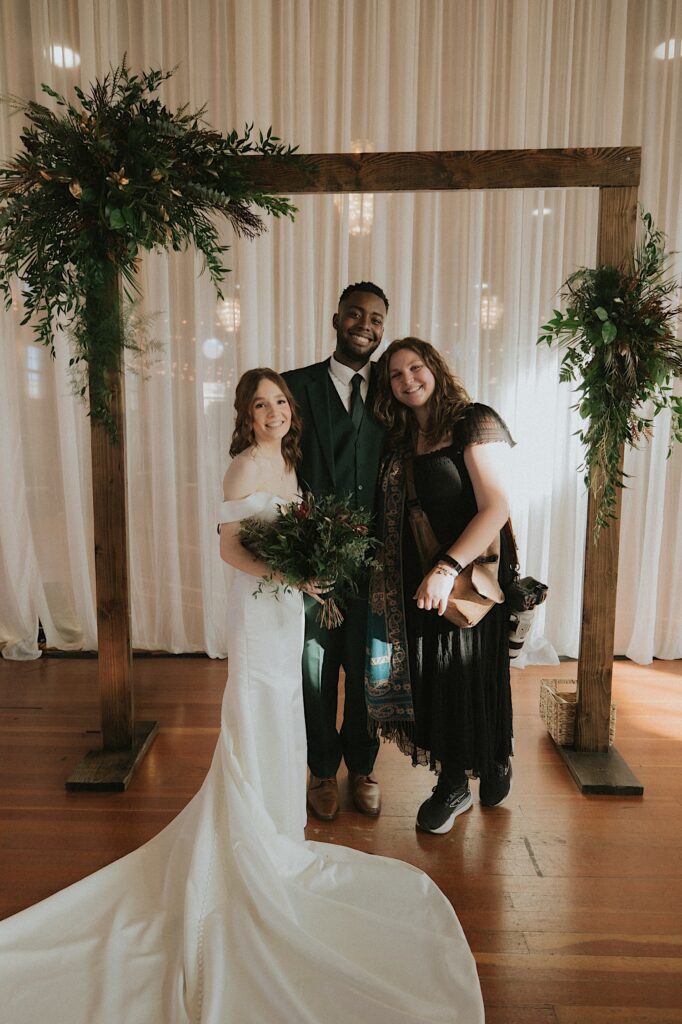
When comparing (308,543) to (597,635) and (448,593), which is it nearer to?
(448,593)

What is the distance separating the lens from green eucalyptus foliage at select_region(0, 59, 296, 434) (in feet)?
7.99

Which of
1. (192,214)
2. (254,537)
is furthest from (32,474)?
(254,537)

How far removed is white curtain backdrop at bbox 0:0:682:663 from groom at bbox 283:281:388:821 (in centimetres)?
152

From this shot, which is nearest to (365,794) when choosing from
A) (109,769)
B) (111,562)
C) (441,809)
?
(441,809)

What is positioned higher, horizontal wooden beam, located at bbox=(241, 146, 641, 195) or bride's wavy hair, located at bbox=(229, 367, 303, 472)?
horizontal wooden beam, located at bbox=(241, 146, 641, 195)

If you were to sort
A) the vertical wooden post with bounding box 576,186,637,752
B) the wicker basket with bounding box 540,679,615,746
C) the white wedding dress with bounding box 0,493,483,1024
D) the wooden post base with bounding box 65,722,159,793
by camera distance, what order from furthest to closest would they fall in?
1. the wicker basket with bounding box 540,679,615,746
2. the vertical wooden post with bounding box 576,186,637,752
3. the wooden post base with bounding box 65,722,159,793
4. the white wedding dress with bounding box 0,493,483,1024

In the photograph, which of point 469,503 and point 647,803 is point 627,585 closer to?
point 647,803

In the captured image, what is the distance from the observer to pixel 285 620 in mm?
2371

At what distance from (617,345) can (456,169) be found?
0.90m

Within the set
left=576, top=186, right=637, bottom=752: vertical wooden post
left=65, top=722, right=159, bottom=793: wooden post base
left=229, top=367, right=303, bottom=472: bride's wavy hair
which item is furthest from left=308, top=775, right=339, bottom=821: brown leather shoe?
left=229, top=367, right=303, bottom=472: bride's wavy hair

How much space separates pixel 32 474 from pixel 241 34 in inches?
106

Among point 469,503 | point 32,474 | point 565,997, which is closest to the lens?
point 565,997

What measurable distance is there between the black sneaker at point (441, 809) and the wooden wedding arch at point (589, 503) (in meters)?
0.58

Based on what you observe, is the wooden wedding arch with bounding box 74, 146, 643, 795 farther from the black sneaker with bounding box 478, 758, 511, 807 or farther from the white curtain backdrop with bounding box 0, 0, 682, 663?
the white curtain backdrop with bounding box 0, 0, 682, 663
